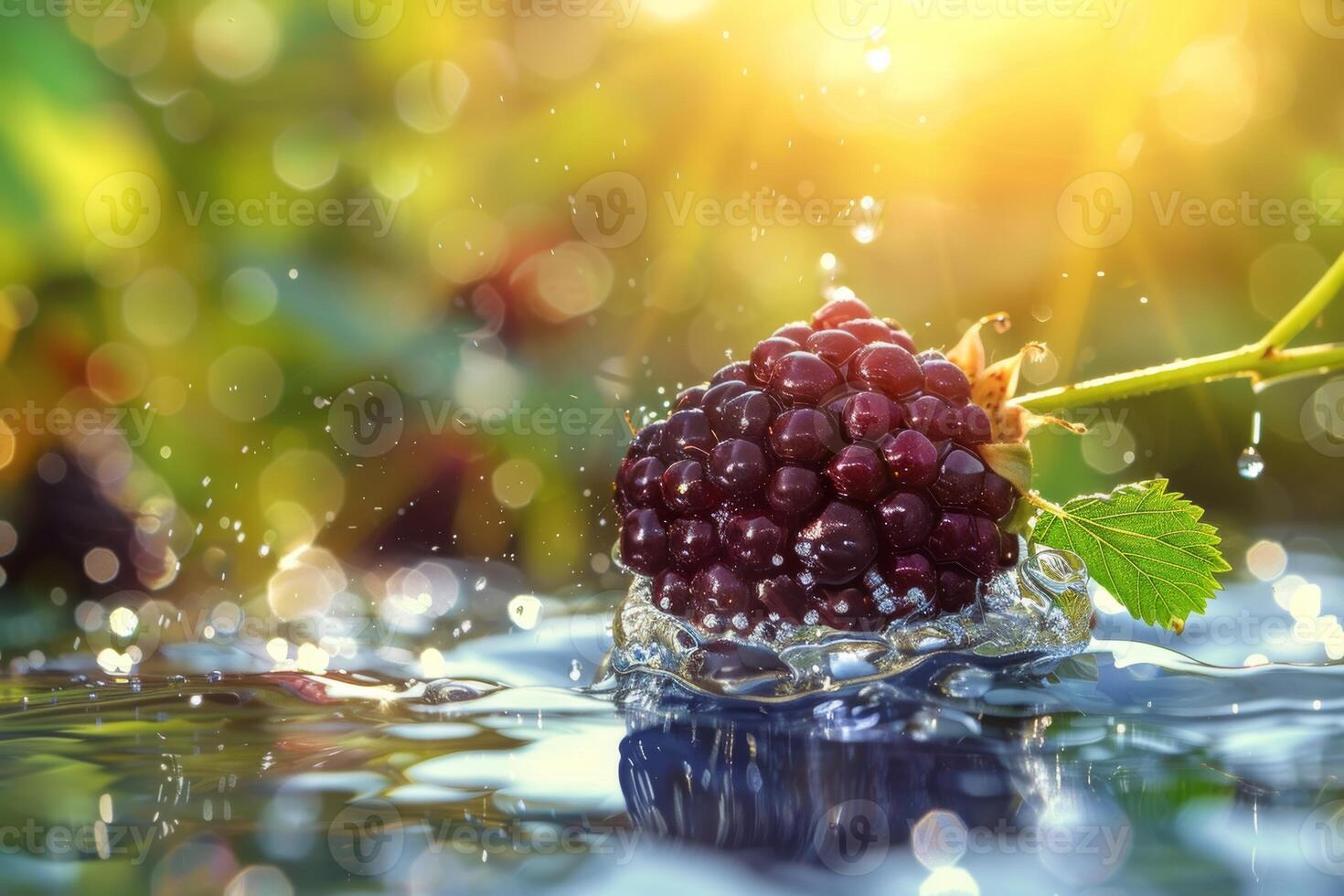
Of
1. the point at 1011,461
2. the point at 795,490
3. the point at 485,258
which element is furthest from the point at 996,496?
the point at 485,258

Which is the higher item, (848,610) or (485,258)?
(485,258)

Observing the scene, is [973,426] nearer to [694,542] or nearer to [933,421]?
[933,421]

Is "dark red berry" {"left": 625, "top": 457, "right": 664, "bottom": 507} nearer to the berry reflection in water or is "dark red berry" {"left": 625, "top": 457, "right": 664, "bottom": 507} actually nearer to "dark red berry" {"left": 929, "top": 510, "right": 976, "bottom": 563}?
the berry reflection in water

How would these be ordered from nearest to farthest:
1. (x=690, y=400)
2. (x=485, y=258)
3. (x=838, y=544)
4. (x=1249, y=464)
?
(x=838, y=544), (x=690, y=400), (x=1249, y=464), (x=485, y=258)

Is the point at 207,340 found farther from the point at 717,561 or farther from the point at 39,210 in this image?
the point at 717,561

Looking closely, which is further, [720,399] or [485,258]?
[485,258]

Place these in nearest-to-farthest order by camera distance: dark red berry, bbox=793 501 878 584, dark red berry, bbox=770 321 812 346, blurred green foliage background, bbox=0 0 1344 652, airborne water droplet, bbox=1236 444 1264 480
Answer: dark red berry, bbox=793 501 878 584
dark red berry, bbox=770 321 812 346
airborne water droplet, bbox=1236 444 1264 480
blurred green foliage background, bbox=0 0 1344 652

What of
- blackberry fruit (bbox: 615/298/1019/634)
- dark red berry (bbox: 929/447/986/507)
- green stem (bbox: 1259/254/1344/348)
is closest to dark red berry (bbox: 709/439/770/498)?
blackberry fruit (bbox: 615/298/1019/634)
